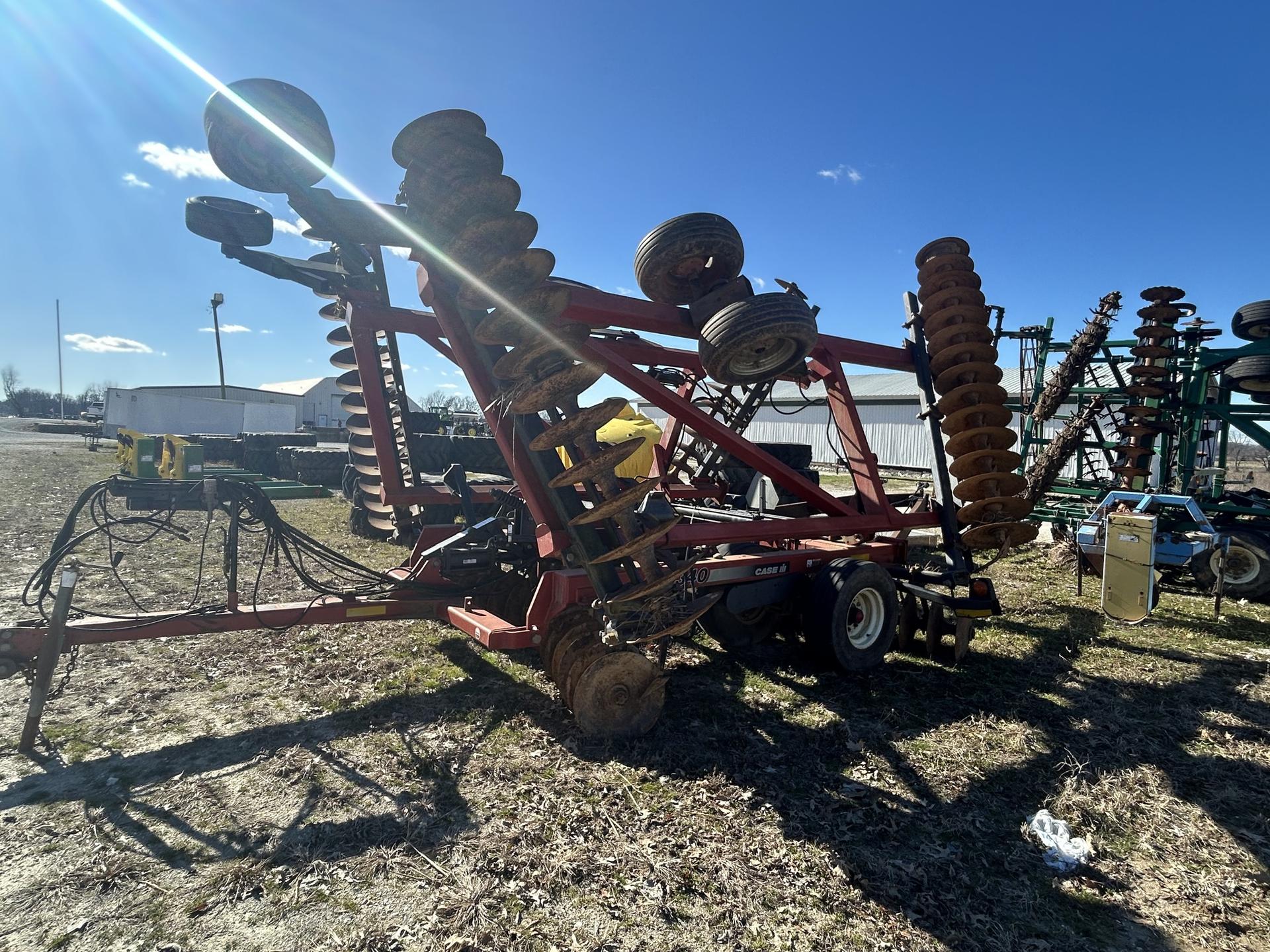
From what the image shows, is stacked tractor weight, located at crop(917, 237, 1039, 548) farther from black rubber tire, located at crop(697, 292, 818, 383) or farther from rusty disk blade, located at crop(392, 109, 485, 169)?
rusty disk blade, located at crop(392, 109, 485, 169)

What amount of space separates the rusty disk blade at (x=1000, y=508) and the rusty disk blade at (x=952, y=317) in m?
1.37

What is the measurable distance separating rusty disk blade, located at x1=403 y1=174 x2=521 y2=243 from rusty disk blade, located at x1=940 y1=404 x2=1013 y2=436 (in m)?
4.10

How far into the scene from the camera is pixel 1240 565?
28.1ft

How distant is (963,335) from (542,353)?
3.95m

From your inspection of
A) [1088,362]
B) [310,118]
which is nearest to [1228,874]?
[310,118]

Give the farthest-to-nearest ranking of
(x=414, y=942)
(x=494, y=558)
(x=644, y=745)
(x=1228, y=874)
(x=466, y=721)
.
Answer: (x=494, y=558), (x=466, y=721), (x=644, y=745), (x=1228, y=874), (x=414, y=942)

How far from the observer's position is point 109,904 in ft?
8.85

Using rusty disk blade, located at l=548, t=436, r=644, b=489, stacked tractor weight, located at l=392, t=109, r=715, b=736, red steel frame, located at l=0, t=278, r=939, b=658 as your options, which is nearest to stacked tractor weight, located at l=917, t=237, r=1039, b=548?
red steel frame, located at l=0, t=278, r=939, b=658

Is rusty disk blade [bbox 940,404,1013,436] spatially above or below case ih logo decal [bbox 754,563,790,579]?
above

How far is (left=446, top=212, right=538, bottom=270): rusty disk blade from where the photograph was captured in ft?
11.8

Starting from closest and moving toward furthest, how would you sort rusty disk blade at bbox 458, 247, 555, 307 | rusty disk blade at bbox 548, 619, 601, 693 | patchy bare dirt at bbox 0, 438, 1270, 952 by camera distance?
patchy bare dirt at bbox 0, 438, 1270, 952, rusty disk blade at bbox 458, 247, 555, 307, rusty disk blade at bbox 548, 619, 601, 693

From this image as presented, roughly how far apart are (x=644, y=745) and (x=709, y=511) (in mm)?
2854

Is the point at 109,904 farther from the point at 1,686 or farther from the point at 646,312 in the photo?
the point at 646,312

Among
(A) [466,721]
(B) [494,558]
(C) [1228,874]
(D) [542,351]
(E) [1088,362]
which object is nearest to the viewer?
(C) [1228,874]
